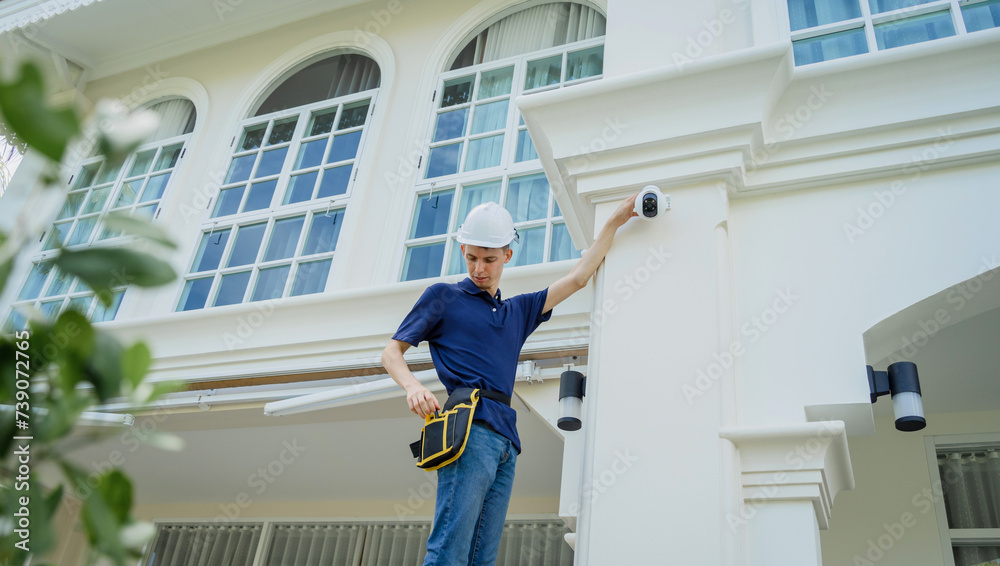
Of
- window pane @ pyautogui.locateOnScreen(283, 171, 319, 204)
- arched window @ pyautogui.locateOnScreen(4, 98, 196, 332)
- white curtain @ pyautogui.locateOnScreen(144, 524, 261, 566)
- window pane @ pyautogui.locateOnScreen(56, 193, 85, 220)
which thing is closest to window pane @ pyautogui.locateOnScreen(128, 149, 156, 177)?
arched window @ pyautogui.locateOnScreen(4, 98, 196, 332)

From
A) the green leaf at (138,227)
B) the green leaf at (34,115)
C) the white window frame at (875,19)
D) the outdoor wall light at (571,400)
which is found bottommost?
the green leaf at (138,227)

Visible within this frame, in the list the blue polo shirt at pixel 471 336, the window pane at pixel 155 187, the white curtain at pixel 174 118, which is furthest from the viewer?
the white curtain at pixel 174 118

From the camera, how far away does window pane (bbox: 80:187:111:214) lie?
6277mm

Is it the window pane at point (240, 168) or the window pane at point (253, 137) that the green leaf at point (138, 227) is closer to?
the window pane at point (240, 168)

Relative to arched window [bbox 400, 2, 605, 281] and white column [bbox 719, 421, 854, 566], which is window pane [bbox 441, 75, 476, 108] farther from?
white column [bbox 719, 421, 854, 566]

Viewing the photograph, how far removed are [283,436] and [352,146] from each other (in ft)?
6.79

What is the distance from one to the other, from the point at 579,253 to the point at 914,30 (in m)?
1.90

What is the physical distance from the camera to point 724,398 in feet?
7.99

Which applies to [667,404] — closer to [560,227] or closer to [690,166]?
[690,166]

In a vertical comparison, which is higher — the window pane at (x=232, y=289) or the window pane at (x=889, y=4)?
the window pane at (x=889, y=4)

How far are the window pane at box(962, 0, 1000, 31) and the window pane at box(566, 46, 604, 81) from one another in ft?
7.58

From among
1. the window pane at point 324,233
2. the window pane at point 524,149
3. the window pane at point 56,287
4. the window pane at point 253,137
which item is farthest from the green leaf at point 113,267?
the window pane at point 56,287

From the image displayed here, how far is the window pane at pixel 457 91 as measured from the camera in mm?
5402

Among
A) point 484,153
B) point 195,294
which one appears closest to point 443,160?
point 484,153
